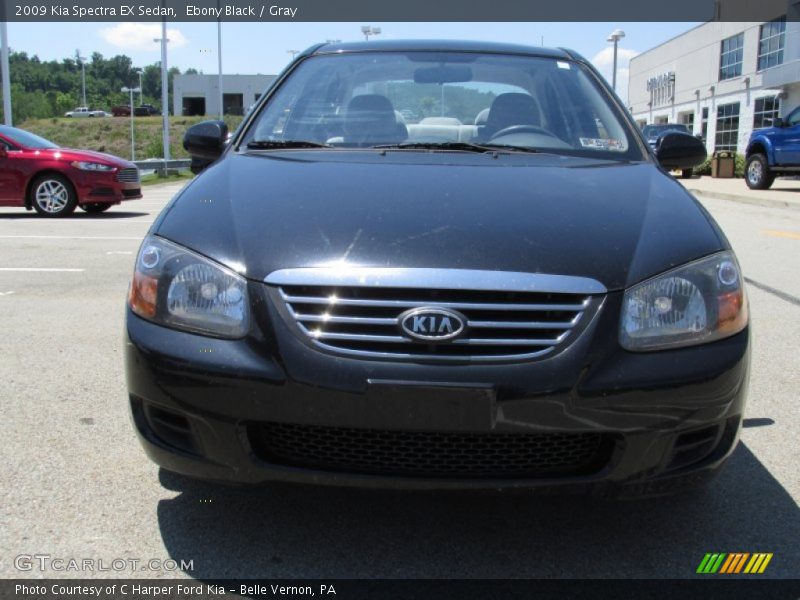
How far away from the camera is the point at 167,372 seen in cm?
219

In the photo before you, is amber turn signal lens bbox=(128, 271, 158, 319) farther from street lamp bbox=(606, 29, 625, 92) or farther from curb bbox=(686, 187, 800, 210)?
street lamp bbox=(606, 29, 625, 92)

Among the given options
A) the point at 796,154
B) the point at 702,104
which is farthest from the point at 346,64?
the point at 702,104

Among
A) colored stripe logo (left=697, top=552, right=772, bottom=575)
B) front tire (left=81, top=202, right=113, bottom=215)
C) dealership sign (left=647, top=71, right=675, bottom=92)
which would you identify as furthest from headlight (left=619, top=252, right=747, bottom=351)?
dealership sign (left=647, top=71, right=675, bottom=92)

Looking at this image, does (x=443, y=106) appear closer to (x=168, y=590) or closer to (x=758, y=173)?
(x=168, y=590)

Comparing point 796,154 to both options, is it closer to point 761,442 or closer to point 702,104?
point 761,442

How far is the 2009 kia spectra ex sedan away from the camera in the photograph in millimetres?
2066

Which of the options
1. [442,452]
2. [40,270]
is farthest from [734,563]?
[40,270]

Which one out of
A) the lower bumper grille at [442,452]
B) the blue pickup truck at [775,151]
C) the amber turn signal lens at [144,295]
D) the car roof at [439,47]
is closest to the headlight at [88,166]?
the car roof at [439,47]

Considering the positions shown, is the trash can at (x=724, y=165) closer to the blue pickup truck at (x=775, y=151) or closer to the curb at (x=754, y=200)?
the blue pickup truck at (x=775, y=151)

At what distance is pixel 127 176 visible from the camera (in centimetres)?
1297

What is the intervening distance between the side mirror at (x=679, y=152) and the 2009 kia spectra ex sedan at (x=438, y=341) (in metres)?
1.13

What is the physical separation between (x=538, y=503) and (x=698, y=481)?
57 cm

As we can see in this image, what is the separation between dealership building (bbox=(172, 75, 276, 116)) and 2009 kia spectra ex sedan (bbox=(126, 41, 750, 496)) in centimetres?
9643

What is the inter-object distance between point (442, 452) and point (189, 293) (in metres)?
0.81
